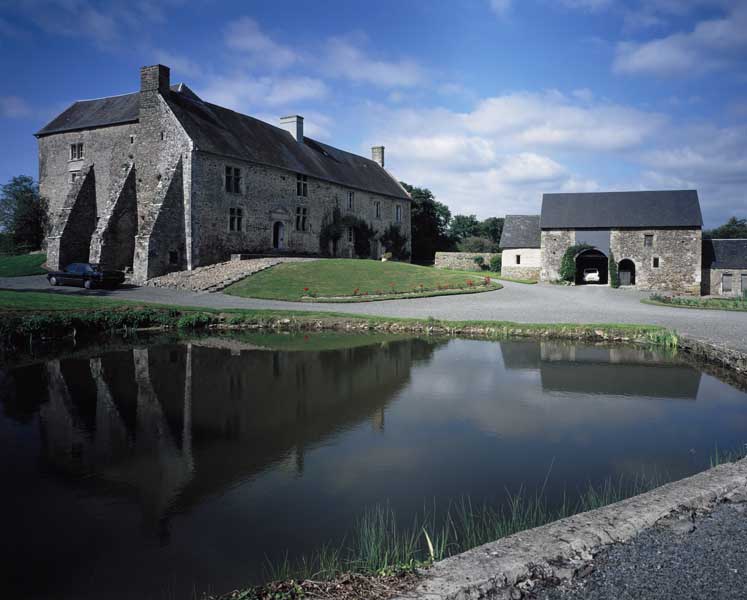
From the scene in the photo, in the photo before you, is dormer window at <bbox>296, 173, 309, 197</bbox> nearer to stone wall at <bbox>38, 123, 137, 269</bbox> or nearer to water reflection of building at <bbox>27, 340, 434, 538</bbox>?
stone wall at <bbox>38, 123, 137, 269</bbox>

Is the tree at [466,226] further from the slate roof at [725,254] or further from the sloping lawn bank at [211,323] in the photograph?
the sloping lawn bank at [211,323]

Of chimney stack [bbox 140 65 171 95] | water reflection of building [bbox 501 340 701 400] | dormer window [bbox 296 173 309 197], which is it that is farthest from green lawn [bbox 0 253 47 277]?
water reflection of building [bbox 501 340 701 400]

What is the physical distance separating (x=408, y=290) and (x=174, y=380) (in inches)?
641

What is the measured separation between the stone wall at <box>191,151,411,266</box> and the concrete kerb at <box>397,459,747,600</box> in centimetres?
2507

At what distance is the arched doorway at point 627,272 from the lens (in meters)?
35.6

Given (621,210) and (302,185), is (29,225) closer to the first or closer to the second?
(302,185)

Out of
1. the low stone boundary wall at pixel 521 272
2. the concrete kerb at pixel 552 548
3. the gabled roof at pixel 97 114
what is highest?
the gabled roof at pixel 97 114

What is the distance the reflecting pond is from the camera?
14.2ft

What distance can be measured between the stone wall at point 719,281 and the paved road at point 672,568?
3555 centimetres

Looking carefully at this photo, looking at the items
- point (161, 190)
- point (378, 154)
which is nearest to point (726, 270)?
point (378, 154)

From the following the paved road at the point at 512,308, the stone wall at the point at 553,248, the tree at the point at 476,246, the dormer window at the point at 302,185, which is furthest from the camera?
the tree at the point at 476,246

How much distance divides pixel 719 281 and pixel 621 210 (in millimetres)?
7217

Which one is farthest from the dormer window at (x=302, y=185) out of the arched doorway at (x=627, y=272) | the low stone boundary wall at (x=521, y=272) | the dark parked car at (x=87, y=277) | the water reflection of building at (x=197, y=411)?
the water reflection of building at (x=197, y=411)

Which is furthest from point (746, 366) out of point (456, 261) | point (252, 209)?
point (456, 261)
